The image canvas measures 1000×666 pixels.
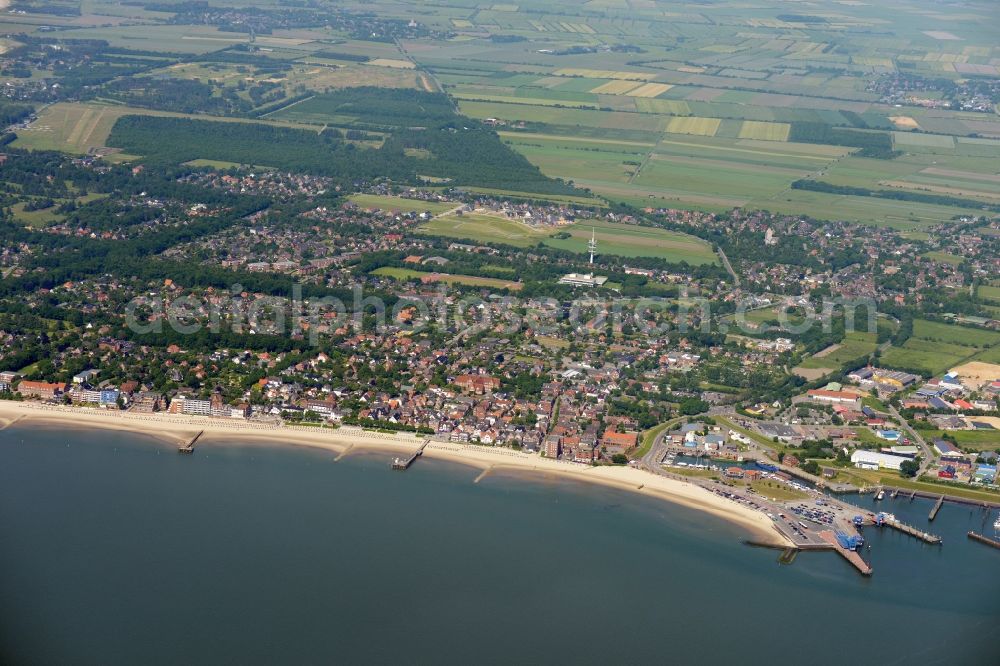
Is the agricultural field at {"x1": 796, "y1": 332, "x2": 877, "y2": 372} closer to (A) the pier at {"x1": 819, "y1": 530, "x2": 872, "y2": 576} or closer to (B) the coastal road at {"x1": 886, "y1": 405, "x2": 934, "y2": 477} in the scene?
(B) the coastal road at {"x1": 886, "y1": 405, "x2": 934, "y2": 477}

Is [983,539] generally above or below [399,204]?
above

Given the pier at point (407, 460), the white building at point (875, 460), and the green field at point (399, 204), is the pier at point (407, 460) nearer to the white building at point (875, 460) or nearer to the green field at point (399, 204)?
the white building at point (875, 460)

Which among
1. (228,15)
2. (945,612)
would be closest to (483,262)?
(945,612)

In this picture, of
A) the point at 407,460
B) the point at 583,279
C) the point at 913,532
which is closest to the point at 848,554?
the point at 913,532

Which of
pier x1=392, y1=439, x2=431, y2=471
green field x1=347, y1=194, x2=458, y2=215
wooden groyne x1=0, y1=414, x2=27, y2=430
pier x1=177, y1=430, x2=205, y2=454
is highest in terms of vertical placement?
green field x1=347, y1=194, x2=458, y2=215

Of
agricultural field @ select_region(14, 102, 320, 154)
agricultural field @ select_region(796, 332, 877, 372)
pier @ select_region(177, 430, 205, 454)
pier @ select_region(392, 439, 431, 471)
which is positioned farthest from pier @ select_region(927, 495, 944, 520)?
agricultural field @ select_region(14, 102, 320, 154)

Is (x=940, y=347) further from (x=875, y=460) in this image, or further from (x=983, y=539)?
(x=983, y=539)
